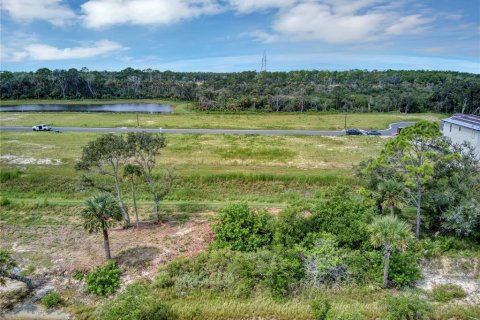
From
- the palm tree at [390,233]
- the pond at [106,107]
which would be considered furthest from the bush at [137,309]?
the pond at [106,107]

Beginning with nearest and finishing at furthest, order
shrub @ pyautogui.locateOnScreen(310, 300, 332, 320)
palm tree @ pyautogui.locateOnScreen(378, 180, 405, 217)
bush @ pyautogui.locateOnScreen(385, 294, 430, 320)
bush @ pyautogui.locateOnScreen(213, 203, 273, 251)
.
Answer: bush @ pyautogui.locateOnScreen(385, 294, 430, 320) < shrub @ pyautogui.locateOnScreen(310, 300, 332, 320) < bush @ pyautogui.locateOnScreen(213, 203, 273, 251) < palm tree @ pyautogui.locateOnScreen(378, 180, 405, 217)

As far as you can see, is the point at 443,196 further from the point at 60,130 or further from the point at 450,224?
the point at 60,130

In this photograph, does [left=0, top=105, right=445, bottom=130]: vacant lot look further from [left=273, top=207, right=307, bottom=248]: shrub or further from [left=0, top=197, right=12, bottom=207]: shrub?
[left=273, top=207, right=307, bottom=248]: shrub

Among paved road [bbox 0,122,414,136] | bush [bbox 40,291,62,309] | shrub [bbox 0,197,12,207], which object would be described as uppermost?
paved road [bbox 0,122,414,136]

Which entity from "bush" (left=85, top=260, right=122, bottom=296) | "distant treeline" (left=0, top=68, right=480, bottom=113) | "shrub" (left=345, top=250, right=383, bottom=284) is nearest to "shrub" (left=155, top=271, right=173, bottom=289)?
"bush" (left=85, top=260, right=122, bottom=296)

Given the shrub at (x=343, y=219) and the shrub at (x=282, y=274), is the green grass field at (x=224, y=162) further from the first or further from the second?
the shrub at (x=282, y=274)

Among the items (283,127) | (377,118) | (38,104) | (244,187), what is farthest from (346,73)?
(244,187)
